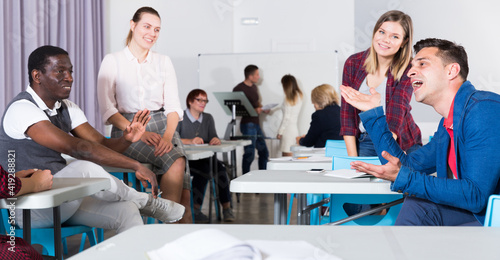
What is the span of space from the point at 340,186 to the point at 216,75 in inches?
244

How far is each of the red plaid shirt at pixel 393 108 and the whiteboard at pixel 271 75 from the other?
4.63m

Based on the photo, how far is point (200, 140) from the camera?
16.0 feet

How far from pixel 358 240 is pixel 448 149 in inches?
36.6

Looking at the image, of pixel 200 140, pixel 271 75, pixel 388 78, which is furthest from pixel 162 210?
pixel 271 75

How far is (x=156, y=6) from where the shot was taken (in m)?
7.57

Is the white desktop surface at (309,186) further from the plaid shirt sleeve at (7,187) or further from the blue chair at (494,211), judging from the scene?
the plaid shirt sleeve at (7,187)

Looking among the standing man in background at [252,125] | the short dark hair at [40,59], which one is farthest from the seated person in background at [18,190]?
the standing man in background at [252,125]

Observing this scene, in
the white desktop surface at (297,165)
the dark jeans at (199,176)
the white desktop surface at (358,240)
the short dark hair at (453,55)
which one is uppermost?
the short dark hair at (453,55)

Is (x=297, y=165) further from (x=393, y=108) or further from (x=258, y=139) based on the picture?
(x=258, y=139)

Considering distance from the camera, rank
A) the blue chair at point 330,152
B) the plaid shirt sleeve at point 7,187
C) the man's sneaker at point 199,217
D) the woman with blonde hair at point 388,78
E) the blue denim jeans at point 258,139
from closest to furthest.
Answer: the plaid shirt sleeve at point 7,187
the woman with blonde hair at point 388,78
the blue chair at point 330,152
the man's sneaker at point 199,217
the blue denim jeans at point 258,139

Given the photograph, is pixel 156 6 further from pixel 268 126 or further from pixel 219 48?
pixel 268 126

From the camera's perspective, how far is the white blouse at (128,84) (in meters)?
3.12

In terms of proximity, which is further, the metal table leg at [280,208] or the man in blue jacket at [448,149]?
the metal table leg at [280,208]

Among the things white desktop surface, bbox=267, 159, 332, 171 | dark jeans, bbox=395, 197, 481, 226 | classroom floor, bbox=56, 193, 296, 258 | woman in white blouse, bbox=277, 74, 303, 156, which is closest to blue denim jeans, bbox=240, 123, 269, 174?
woman in white blouse, bbox=277, 74, 303, 156
